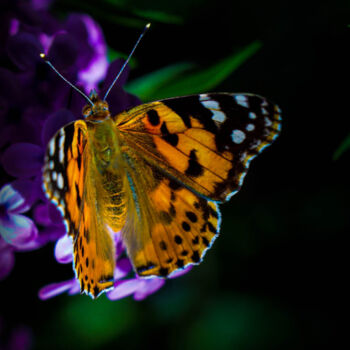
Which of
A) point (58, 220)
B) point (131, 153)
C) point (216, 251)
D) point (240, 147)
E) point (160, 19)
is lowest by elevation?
point (216, 251)

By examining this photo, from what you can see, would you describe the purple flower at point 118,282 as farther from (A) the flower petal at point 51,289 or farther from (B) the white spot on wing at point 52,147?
(B) the white spot on wing at point 52,147

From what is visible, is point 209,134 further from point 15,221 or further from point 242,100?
point 15,221

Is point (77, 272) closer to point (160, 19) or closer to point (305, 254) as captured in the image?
point (160, 19)

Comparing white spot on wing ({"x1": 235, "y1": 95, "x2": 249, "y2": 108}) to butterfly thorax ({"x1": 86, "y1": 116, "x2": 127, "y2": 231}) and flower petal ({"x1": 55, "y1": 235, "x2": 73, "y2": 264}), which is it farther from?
flower petal ({"x1": 55, "y1": 235, "x2": 73, "y2": 264})

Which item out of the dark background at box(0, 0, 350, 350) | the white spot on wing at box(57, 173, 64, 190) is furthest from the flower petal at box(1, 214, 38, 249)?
the dark background at box(0, 0, 350, 350)

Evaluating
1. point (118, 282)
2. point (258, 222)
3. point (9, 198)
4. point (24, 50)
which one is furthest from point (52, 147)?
point (258, 222)

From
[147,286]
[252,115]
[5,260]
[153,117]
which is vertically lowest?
[5,260]

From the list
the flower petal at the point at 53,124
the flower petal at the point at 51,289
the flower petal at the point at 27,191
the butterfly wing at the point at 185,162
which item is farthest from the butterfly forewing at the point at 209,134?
the flower petal at the point at 51,289

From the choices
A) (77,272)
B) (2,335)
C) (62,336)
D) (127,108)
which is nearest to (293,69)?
(127,108)
